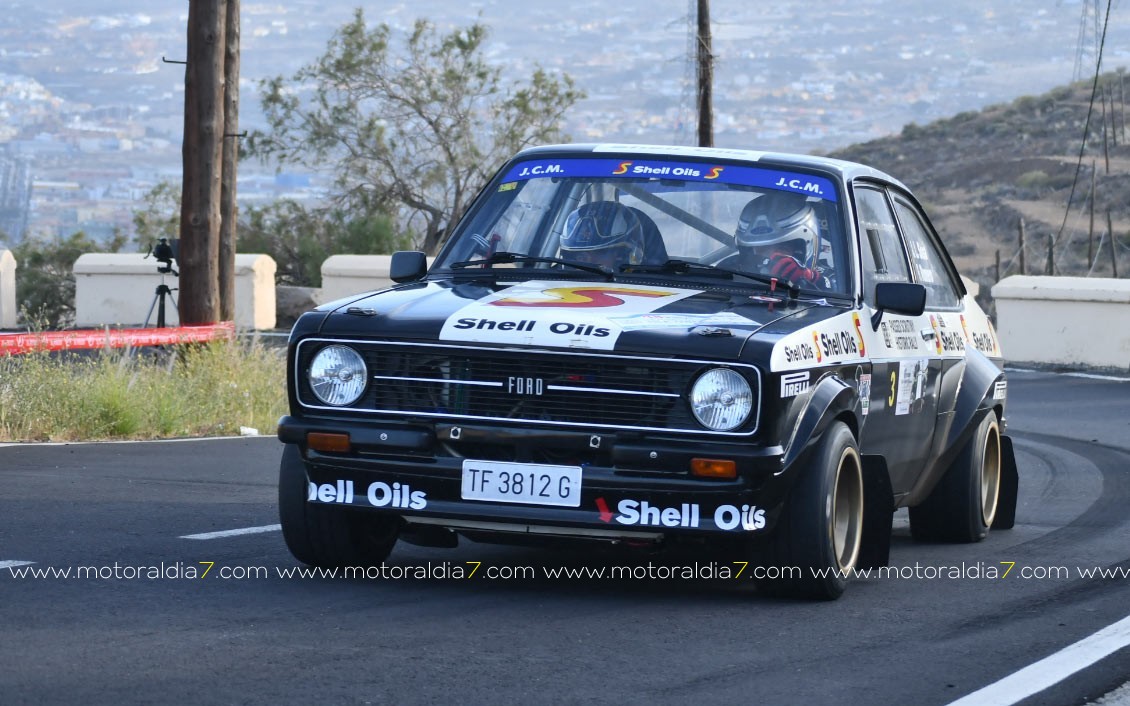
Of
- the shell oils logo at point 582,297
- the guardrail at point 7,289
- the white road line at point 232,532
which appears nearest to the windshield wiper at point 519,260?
the shell oils logo at point 582,297

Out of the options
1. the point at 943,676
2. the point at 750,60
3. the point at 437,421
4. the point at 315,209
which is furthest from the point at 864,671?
the point at 750,60

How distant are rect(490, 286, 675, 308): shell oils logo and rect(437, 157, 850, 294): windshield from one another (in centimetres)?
33

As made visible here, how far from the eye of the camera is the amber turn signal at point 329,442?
6555mm

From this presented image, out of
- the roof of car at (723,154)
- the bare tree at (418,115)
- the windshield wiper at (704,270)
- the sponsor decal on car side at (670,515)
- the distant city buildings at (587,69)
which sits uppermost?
the distant city buildings at (587,69)

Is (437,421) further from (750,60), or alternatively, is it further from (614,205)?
(750,60)

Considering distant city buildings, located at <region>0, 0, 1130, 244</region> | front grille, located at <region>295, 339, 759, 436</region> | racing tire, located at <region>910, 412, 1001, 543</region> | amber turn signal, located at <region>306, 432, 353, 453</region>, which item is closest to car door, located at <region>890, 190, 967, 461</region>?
racing tire, located at <region>910, 412, 1001, 543</region>

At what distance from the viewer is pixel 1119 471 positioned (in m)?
12.9

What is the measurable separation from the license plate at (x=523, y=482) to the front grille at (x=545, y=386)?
16 centimetres

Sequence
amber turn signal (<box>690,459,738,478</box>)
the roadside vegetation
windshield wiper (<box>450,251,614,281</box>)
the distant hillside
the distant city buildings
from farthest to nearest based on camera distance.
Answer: the distant city buildings
the distant hillside
the roadside vegetation
windshield wiper (<box>450,251,614,281</box>)
amber turn signal (<box>690,459,738,478</box>)

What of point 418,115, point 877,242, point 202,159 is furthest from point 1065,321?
point 877,242

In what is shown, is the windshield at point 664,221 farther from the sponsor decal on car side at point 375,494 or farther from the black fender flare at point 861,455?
the sponsor decal on car side at point 375,494

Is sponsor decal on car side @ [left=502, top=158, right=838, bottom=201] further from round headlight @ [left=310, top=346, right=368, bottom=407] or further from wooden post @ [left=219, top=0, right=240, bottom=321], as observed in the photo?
wooden post @ [left=219, top=0, right=240, bottom=321]

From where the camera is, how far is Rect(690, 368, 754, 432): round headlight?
625cm

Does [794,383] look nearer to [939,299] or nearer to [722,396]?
[722,396]
